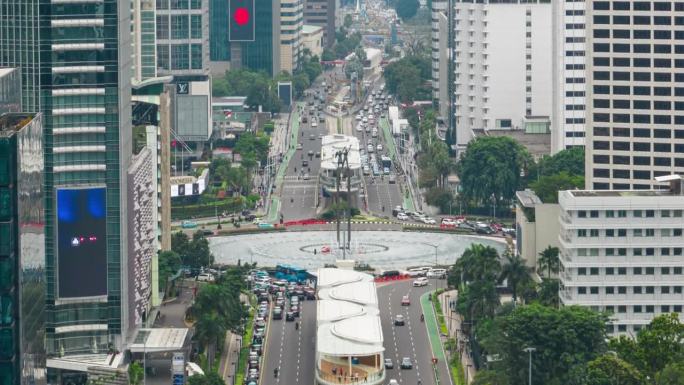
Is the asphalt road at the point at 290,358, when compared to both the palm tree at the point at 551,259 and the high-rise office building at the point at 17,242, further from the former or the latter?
the high-rise office building at the point at 17,242

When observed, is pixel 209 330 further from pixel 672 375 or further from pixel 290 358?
pixel 672 375

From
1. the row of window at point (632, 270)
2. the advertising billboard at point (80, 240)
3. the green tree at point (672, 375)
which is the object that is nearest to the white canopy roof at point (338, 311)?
the row of window at point (632, 270)

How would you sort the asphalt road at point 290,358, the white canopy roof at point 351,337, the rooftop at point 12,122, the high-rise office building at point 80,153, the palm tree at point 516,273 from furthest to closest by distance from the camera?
the palm tree at point 516,273 → the asphalt road at point 290,358 → the white canopy roof at point 351,337 → the high-rise office building at point 80,153 → the rooftop at point 12,122

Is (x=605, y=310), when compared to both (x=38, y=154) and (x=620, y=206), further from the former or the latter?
(x=38, y=154)

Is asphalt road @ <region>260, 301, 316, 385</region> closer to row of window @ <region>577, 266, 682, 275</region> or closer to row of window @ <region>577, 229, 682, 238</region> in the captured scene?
row of window @ <region>577, 266, 682, 275</region>

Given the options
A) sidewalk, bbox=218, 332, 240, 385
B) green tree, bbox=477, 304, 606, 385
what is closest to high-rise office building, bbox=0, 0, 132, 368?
sidewalk, bbox=218, 332, 240, 385

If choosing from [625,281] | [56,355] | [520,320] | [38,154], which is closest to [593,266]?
[625,281]

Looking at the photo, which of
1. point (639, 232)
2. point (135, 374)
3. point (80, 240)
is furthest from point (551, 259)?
point (80, 240)
